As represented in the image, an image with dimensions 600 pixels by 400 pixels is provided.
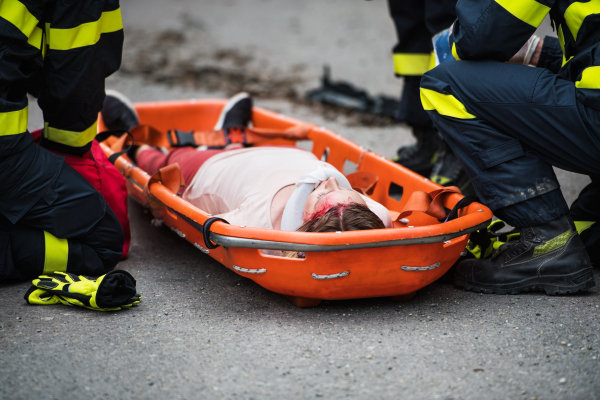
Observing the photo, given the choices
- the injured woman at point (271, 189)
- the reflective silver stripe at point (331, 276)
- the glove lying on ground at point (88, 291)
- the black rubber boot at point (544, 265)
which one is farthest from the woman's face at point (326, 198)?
the glove lying on ground at point (88, 291)

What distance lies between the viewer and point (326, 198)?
7.59 ft

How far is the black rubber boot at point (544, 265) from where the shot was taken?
A: 2275mm

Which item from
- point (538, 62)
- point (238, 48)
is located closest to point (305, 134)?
point (538, 62)

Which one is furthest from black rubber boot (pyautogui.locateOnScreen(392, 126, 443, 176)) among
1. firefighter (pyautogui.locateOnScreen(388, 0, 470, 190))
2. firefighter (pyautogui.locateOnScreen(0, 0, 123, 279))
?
firefighter (pyautogui.locateOnScreen(0, 0, 123, 279))

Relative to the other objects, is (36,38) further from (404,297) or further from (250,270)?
(404,297)

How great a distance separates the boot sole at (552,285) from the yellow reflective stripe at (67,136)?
6.05 ft

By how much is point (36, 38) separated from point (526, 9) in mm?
1892

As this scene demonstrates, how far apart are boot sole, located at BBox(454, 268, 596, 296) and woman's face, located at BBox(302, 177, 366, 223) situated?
2.21 feet

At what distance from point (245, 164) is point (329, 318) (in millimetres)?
1016

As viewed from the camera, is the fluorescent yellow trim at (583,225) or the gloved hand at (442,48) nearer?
the fluorescent yellow trim at (583,225)

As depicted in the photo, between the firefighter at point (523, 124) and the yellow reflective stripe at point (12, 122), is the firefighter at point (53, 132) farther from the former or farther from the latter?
the firefighter at point (523, 124)

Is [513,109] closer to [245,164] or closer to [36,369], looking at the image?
[245,164]

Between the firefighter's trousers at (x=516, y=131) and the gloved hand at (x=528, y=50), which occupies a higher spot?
the gloved hand at (x=528, y=50)

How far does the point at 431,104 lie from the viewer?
2.42 meters
